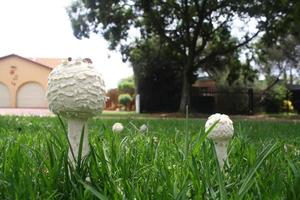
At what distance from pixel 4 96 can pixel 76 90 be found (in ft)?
143

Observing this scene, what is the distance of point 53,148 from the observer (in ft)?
6.89

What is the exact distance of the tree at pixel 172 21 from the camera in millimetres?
22672

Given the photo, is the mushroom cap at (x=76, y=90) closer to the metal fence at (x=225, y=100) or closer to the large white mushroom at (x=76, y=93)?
the large white mushroom at (x=76, y=93)

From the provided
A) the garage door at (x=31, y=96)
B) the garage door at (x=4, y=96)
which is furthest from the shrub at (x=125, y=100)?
the garage door at (x=4, y=96)

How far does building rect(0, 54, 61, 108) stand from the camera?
42438mm

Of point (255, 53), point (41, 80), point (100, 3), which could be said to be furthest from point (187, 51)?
point (41, 80)

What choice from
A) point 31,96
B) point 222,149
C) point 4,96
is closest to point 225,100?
point 31,96

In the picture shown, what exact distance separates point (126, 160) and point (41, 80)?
141 feet

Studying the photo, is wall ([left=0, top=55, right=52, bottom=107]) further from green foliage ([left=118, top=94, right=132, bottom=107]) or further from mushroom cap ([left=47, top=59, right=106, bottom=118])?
mushroom cap ([left=47, top=59, right=106, bottom=118])

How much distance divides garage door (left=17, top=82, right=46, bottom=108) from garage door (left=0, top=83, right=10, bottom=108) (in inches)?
48.1

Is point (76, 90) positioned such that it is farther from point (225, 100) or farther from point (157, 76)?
point (225, 100)

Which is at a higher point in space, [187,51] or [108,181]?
[187,51]

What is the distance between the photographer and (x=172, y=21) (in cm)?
2450

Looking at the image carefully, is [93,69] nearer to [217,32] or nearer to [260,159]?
[260,159]
